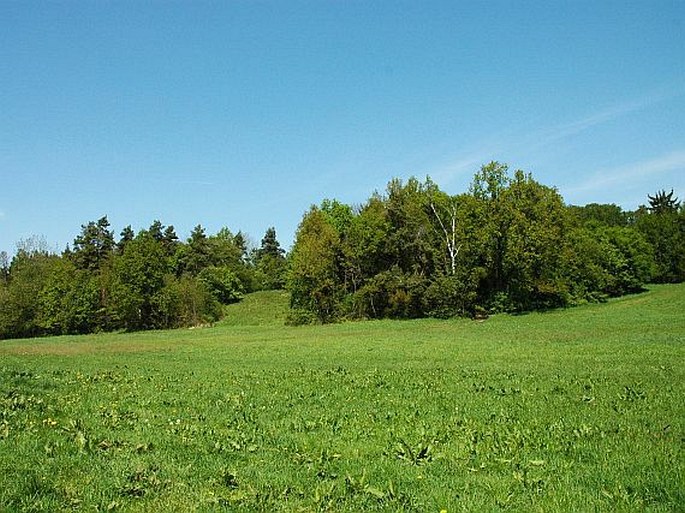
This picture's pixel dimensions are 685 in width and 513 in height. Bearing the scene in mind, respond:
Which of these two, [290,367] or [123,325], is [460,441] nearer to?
[290,367]

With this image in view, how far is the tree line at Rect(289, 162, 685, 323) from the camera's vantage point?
5850cm

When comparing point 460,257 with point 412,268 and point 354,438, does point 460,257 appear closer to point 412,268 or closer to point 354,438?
point 412,268

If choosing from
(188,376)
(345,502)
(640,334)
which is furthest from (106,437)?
Answer: (640,334)

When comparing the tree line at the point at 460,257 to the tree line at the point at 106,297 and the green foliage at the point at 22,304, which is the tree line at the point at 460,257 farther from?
the green foliage at the point at 22,304

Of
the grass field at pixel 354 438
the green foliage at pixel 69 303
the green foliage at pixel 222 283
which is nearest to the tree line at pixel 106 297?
the green foliage at pixel 69 303

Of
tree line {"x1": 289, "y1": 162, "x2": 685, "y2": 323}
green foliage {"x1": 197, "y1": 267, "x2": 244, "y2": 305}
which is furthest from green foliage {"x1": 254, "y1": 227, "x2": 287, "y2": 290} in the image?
tree line {"x1": 289, "y1": 162, "x2": 685, "y2": 323}

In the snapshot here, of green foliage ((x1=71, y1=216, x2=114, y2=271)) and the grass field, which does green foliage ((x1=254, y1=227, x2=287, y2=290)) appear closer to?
green foliage ((x1=71, y1=216, x2=114, y2=271))

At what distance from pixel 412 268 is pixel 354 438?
58.1 meters

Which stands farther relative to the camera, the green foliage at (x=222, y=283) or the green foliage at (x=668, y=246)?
the green foliage at (x=222, y=283)

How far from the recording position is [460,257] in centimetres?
6319

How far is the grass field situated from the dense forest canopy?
3866 cm

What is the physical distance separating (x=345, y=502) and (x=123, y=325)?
251 ft

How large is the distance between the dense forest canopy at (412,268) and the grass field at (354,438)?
38.7m

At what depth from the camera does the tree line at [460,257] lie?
58500 millimetres
